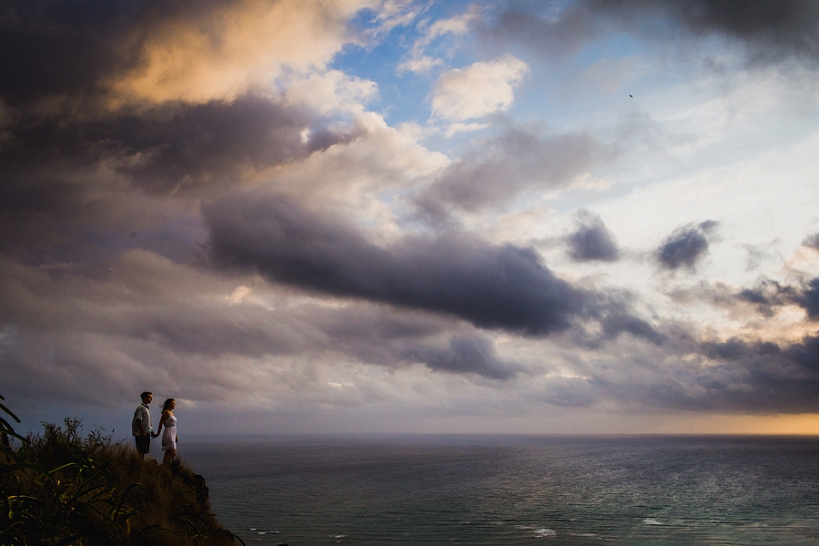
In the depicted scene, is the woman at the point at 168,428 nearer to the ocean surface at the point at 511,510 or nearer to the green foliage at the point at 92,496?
the green foliage at the point at 92,496

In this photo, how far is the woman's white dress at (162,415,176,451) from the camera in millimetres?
17042

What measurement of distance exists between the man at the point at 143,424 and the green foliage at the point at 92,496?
4.16 ft

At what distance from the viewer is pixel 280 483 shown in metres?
62.5

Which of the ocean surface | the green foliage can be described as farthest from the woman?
the ocean surface

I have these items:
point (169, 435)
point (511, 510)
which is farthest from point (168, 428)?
point (511, 510)

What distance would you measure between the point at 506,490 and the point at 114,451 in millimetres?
51160

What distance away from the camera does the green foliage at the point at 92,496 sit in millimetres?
4160

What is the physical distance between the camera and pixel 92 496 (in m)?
8.11

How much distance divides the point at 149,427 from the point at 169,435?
78 cm

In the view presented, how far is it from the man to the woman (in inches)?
15.8

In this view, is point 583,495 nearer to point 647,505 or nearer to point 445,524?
point 647,505

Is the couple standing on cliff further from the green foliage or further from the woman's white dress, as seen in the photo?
the green foliage

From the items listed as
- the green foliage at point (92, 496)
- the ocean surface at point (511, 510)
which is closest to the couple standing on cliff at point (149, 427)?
the green foliage at point (92, 496)

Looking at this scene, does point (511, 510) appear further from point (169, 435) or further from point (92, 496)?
point (92, 496)
